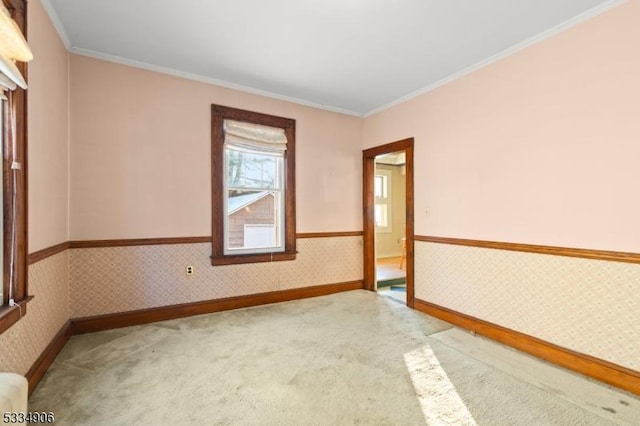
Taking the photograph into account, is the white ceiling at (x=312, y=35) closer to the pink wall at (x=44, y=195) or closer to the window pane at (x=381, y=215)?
the pink wall at (x=44, y=195)

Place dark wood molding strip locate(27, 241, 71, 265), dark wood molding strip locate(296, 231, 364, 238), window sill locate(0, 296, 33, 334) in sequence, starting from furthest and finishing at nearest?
dark wood molding strip locate(296, 231, 364, 238)
dark wood molding strip locate(27, 241, 71, 265)
window sill locate(0, 296, 33, 334)

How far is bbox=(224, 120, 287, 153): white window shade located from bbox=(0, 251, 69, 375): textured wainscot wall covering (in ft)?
6.48

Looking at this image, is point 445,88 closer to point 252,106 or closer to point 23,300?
point 252,106

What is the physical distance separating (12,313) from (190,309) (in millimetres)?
1723

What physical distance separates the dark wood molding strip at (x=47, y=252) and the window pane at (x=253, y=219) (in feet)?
4.91

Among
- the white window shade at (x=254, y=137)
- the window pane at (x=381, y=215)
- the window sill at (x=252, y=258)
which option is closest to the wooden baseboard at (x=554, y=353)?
the window sill at (x=252, y=258)

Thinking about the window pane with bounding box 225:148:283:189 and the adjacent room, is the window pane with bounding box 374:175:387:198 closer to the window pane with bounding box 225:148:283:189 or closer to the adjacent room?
the adjacent room

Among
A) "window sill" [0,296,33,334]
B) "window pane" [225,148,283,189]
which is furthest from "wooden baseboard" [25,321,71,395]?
"window pane" [225,148,283,189]

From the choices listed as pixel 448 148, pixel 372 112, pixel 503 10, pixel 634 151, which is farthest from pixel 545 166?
pixel 372 112

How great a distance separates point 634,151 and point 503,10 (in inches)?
52.2

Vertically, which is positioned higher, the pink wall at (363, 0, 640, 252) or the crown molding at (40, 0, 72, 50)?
the crown molding at (40, 0, 72, 50)

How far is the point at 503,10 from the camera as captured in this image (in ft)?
7.26

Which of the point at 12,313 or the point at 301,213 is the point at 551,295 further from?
the point at 12,313

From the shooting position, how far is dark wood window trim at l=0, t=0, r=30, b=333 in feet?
5.72
